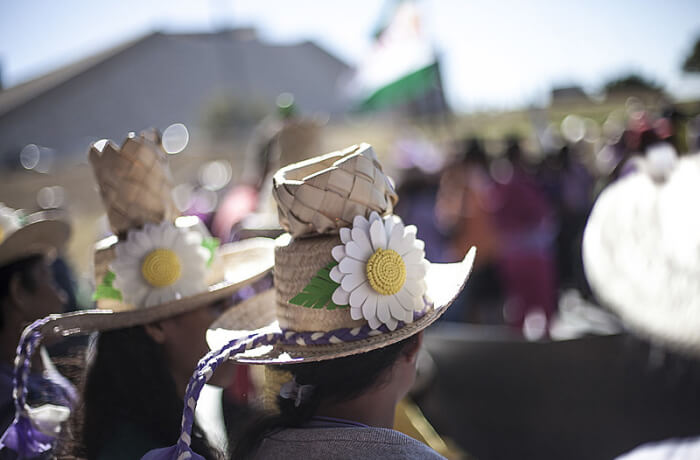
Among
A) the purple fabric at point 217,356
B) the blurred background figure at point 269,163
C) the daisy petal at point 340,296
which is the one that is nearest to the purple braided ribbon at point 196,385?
the purple fabric at point 217,356

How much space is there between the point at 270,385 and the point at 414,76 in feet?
17.3

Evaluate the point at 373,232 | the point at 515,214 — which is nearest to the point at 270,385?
the point at 373,232

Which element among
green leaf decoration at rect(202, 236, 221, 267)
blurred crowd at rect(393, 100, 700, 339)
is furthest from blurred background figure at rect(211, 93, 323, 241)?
blurred crowd at rect(393, 100, 700, 339)

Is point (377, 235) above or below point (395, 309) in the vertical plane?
above

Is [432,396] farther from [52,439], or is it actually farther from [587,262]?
[52,439]

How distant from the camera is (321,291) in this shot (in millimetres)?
1364

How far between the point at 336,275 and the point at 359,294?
0.25 ft

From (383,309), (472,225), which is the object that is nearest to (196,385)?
(383,309)

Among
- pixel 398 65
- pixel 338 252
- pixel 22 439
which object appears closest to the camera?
pixel 338 252

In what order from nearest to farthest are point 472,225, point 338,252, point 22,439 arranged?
1. point 338,252
2. point 22,439
3. point 472,225

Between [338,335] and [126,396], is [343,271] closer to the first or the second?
[338,335]

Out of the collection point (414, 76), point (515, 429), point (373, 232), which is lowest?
point (515, 429)

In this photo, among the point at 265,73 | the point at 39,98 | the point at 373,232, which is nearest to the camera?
the point at 373,232

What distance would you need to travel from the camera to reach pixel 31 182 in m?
21.0
